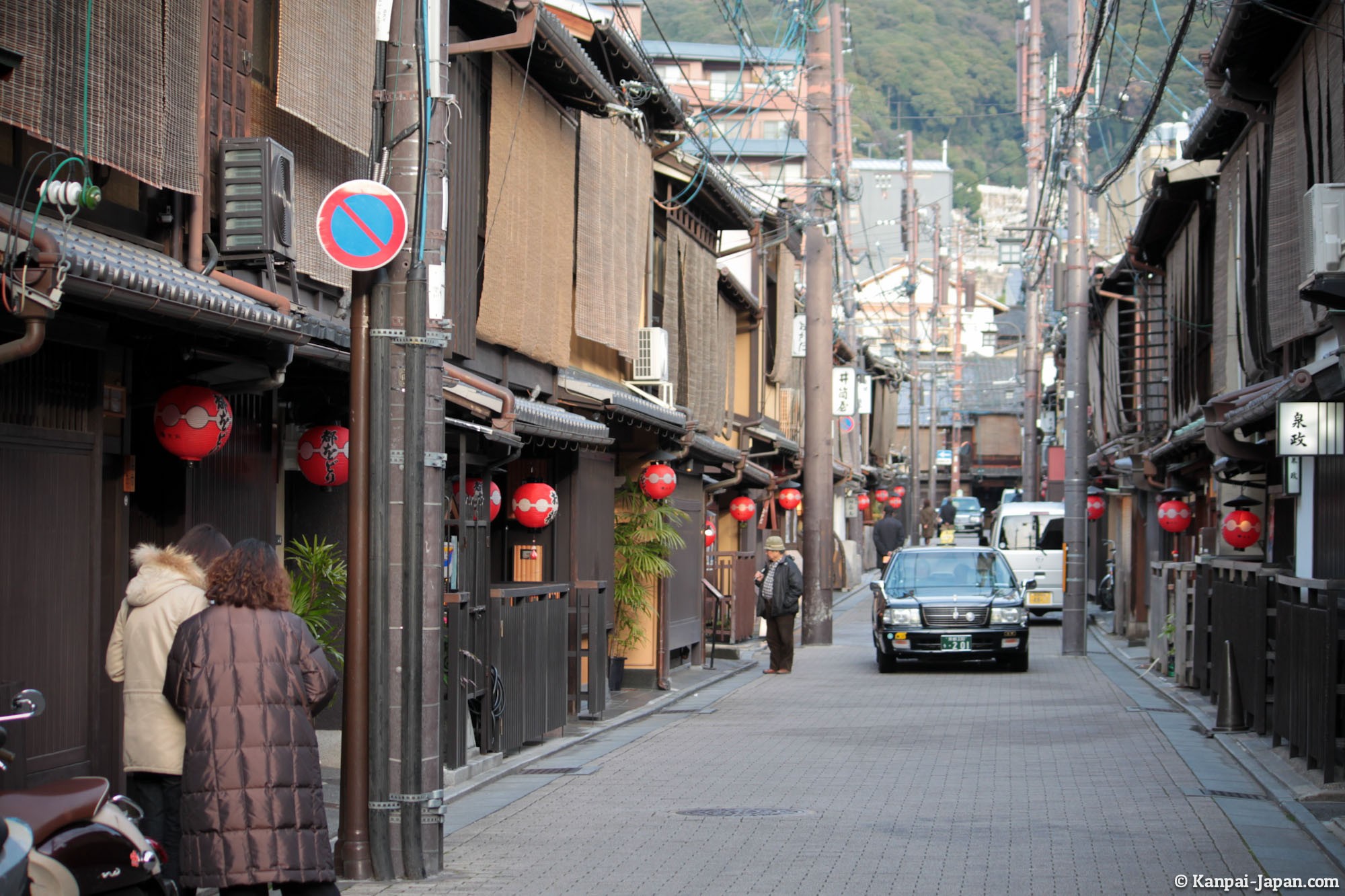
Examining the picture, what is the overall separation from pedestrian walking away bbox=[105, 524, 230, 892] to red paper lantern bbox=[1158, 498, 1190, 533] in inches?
764

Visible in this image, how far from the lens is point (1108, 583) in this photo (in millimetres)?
35062

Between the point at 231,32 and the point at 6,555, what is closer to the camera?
the point at 6,555

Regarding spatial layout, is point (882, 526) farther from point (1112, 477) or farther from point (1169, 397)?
point (1169, 397)

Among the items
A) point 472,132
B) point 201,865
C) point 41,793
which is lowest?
point 201,865

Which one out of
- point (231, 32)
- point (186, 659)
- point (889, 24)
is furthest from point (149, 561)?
point (889, 24)

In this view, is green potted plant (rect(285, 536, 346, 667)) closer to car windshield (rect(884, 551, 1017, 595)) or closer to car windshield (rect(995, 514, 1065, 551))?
car windshield (rect(884, 551, 1017, 595))

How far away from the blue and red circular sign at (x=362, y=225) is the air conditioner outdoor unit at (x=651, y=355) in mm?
11443

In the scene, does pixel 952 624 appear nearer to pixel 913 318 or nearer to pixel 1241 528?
pixel 1241 528

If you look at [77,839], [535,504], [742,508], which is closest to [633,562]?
[535,504]

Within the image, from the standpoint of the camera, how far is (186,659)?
6.18m

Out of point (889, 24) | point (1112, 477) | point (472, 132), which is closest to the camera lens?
point (472, 132)

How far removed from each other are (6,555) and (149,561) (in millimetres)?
1499

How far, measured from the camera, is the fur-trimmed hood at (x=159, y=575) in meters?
6.71

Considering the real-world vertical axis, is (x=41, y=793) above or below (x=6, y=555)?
below
